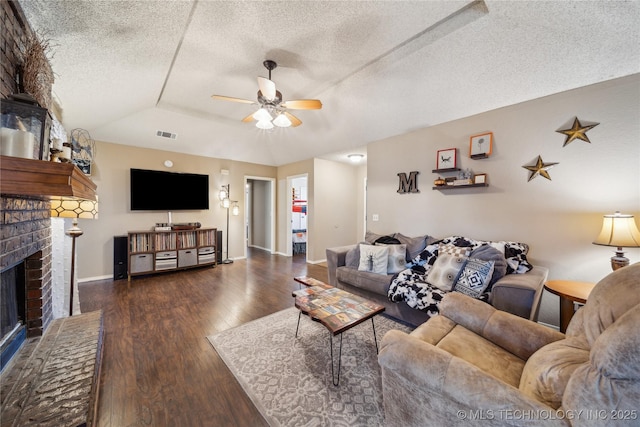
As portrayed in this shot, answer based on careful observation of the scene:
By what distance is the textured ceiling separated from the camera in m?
1.73

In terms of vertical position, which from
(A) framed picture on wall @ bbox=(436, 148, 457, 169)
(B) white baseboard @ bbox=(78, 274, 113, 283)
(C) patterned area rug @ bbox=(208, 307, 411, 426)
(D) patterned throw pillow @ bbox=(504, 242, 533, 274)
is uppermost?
(A) framed picture on wall @ bbox=(436, 148, 457, 169)

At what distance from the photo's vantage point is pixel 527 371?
108 centimetres

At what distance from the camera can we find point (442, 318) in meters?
1.61

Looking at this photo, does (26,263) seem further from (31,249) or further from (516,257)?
(516,257)

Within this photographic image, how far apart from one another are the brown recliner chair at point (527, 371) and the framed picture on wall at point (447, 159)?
88.7 inches

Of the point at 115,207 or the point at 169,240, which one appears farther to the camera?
the point at 169,240

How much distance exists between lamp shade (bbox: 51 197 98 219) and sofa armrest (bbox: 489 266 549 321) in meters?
3.77

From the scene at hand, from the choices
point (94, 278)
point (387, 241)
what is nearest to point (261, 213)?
point (94, 278)

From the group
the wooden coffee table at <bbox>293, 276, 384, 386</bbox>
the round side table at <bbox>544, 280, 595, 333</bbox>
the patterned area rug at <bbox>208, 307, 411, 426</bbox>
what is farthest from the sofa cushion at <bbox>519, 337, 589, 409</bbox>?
the round side table at <bbox>544, 280, 595, 333</bbox>

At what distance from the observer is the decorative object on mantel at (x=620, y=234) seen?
189 cm

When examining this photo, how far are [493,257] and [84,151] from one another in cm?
598

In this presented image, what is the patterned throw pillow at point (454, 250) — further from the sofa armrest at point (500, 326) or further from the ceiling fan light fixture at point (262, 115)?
the ceiling fan light fixture at point (262, 115)

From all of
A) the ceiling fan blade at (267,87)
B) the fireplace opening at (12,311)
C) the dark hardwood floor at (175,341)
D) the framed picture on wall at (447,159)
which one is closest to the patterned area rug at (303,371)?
the dark hardwood floor at (175,341)

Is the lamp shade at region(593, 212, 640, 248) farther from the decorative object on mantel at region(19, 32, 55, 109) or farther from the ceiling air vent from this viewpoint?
the ceiling air vent
